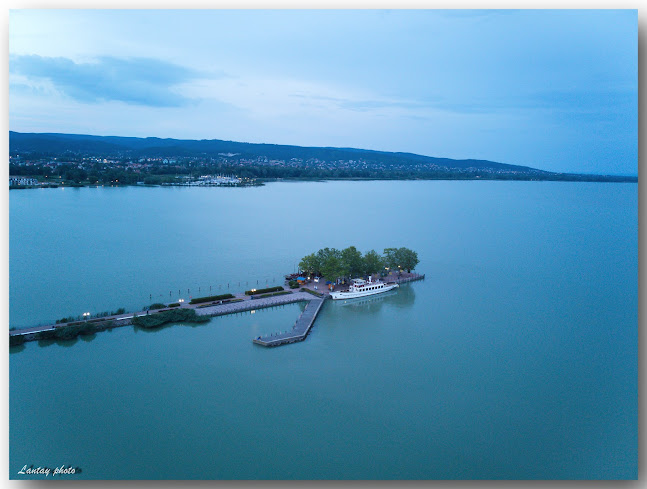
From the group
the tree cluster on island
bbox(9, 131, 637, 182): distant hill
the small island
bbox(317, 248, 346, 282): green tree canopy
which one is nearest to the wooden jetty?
the small island

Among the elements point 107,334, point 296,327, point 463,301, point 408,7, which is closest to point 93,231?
point 107,334

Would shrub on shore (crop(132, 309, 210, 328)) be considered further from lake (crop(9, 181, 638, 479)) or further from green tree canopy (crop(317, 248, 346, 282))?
green tree canopy (crop(317, 248, 346, 282))

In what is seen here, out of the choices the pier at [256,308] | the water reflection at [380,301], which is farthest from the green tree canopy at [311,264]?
the water reflection at [380,301]

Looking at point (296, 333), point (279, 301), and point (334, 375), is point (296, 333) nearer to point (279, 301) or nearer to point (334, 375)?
point (334, 375)

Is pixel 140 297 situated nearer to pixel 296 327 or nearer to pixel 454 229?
pixel 296 327

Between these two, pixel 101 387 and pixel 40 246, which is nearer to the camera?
pixel 101 387

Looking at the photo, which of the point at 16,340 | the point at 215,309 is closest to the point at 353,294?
the point at 215,309
